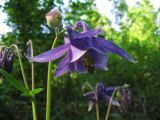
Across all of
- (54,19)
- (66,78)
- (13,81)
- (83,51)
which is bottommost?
(66,78)

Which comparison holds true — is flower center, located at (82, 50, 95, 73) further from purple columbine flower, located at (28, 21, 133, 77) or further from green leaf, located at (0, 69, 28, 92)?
green leaf, located at (0, 69, 28, 92)

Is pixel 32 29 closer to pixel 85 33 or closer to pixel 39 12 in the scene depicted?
pixel 39 12

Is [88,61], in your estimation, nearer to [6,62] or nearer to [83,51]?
[83,51]

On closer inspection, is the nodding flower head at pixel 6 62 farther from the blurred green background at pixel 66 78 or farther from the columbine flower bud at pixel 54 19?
the blurred green background at pixel 66 78

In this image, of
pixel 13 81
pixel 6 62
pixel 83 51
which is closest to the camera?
pixel 83 51

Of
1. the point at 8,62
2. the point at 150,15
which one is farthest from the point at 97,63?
the point at 150,15

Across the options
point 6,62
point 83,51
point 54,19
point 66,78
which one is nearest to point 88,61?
point 83,51

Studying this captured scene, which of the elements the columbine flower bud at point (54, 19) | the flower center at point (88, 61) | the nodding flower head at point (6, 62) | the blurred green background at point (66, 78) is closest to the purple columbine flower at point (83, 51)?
the flower center at point (88, 61)

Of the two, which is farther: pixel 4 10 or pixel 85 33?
pixel 4 10
